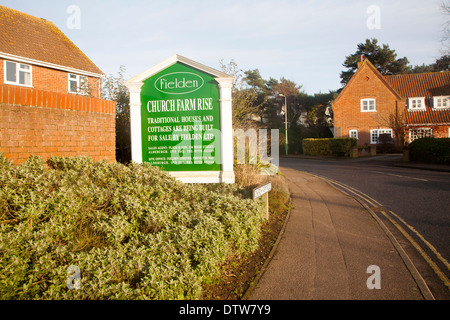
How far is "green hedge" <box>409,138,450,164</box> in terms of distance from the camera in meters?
21.0

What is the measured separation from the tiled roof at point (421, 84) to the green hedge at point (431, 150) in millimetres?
15876

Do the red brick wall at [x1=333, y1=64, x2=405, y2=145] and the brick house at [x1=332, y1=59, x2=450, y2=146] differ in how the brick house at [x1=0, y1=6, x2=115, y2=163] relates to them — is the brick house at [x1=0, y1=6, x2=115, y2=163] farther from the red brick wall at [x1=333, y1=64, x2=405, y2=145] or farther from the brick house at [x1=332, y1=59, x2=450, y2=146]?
the brick house at [x1=332, y1=59, x2=450, y2=146]

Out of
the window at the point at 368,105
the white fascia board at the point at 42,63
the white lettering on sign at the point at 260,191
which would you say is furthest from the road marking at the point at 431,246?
the window at the point at 368,105

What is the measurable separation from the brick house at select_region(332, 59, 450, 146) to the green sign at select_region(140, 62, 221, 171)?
3202 cm

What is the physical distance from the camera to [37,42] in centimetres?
2266

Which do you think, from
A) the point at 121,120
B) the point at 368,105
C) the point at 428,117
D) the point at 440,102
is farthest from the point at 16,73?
the point at 440,102

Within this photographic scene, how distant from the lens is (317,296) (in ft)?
12.7

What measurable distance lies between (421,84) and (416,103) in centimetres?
286

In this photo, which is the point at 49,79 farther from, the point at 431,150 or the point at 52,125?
the point at 431,150

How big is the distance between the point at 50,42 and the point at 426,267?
26.0 m

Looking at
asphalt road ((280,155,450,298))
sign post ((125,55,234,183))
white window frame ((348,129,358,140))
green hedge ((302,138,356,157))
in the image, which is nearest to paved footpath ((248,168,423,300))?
asphalt road ((280,155,450,298))

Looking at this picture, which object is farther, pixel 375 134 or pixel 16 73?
pixel 375 134

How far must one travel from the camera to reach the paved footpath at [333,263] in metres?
4.00
